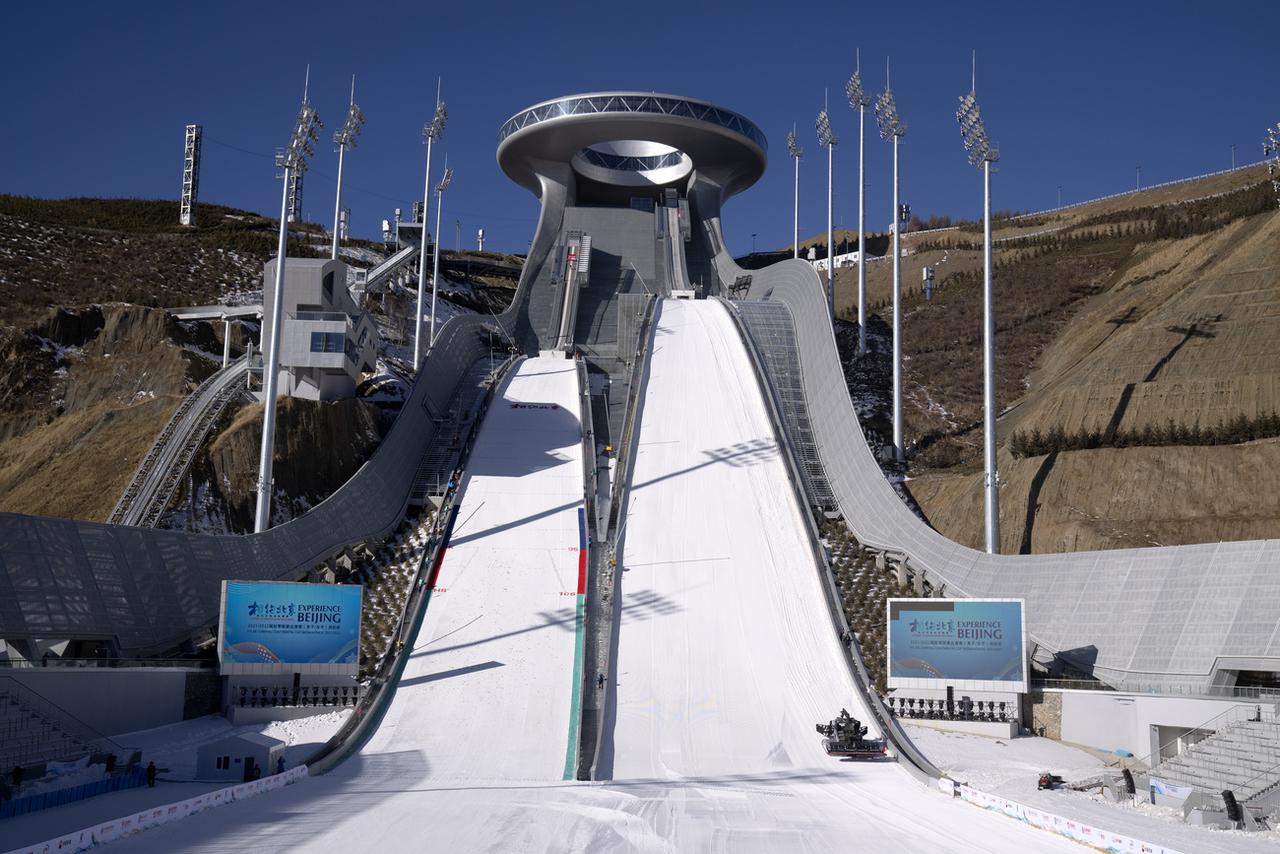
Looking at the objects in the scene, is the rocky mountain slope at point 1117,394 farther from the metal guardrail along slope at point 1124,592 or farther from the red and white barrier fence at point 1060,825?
the red and white barrier fence at point 1060,825

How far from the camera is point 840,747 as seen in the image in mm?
17078

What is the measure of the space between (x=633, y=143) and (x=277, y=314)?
39911 mm

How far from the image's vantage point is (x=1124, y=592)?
18.5 metres

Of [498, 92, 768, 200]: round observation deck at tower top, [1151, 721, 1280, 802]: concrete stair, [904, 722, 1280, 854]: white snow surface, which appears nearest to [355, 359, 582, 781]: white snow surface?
[904, 722, 1280, 854]: white snow surface

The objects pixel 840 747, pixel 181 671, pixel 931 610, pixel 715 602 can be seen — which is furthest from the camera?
pixel 715 602

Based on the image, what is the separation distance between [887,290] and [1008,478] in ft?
112

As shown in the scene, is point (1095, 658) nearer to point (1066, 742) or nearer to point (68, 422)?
point (1066, 742)

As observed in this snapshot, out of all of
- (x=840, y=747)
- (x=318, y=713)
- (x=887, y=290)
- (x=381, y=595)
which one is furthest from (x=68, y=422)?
(x=887, y=290)

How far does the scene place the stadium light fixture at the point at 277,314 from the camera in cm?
2308

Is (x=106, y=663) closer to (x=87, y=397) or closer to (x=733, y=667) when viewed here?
(x=733, y=667)

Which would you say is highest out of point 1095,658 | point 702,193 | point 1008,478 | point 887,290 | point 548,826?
point 702,193

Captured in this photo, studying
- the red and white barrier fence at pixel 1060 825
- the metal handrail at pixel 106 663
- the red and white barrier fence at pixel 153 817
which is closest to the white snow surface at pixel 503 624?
the red and white barrier fence at pixel 153 817

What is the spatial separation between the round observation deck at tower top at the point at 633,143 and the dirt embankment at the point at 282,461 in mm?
26232

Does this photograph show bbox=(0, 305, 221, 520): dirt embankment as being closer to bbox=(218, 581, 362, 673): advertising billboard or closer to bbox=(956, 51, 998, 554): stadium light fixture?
bbox=(218, 581, 362, 673): advertising billboard
